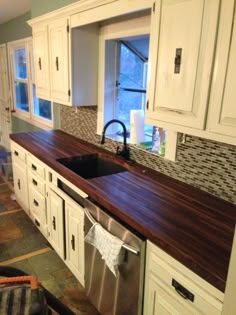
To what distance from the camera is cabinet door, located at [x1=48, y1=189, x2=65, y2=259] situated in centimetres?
213

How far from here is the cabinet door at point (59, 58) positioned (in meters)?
2.39

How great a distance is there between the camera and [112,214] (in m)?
1.51

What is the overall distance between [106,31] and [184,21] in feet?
4.07

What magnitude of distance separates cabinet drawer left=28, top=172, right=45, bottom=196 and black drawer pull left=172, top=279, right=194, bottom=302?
5.20 ft

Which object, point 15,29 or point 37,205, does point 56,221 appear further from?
point 15,29

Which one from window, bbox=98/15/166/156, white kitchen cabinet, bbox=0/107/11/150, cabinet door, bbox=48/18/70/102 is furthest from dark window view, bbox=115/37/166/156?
white kitchen cabinet, bbox=0/107/11/150

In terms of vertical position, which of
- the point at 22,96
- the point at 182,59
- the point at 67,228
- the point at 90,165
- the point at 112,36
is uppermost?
the point at 112,36

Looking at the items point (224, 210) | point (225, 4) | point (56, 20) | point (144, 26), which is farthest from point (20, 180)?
point (225, 4)

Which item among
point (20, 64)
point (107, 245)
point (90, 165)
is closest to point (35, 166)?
point (90, 165)

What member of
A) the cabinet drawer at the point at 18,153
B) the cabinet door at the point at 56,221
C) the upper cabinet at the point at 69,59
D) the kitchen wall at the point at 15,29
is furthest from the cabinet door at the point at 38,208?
the kitchen wall at the point at 15,29

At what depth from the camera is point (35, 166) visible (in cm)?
251

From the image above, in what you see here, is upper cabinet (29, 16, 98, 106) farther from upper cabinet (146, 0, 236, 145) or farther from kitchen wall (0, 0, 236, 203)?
upper cabinet (146, 0, 236, 145)

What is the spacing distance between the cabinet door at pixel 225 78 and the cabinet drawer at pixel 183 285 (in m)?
0.61

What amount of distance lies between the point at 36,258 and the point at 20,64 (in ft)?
11.7
